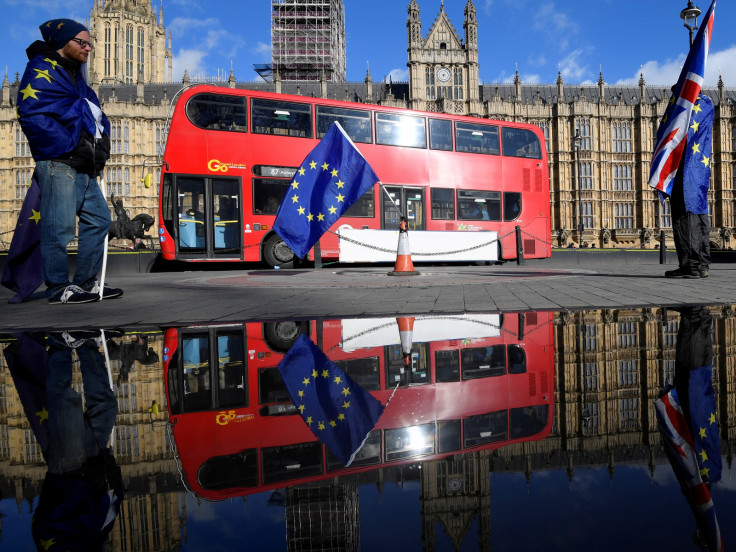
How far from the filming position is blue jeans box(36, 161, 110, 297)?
4.71 meters

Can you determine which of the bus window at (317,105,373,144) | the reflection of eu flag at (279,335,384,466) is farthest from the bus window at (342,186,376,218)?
the reflection of eu flag at (279,335,384,466)

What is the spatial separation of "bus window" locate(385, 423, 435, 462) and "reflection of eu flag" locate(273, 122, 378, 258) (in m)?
6.53

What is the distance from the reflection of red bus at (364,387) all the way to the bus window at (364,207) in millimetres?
9312

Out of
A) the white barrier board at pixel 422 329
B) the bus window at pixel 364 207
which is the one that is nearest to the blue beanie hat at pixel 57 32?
the white barrier board at pixel 422 329

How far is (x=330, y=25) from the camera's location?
4472cm

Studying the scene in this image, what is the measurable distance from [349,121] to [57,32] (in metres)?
7.88

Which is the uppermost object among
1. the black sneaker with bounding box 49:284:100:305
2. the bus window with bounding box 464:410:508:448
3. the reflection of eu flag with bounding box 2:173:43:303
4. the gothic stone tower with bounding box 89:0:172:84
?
the gothic stone tower with bounding box 89:0:172:84

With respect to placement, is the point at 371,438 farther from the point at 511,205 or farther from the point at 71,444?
the point at 511,205

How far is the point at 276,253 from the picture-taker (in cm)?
1188

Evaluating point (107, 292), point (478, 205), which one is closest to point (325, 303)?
point (107, 292)

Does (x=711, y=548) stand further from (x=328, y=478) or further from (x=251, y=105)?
(x=251, y=105)

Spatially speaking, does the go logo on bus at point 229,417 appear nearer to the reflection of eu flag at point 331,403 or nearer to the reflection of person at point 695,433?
the reflection of eu flag at point 331,403

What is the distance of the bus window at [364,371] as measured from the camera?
1.80 m

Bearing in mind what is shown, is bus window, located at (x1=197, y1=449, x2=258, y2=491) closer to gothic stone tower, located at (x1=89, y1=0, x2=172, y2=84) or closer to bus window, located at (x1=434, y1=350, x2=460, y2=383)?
bus window, located at (x1=434, y1=350, x2=460, y2=383)
